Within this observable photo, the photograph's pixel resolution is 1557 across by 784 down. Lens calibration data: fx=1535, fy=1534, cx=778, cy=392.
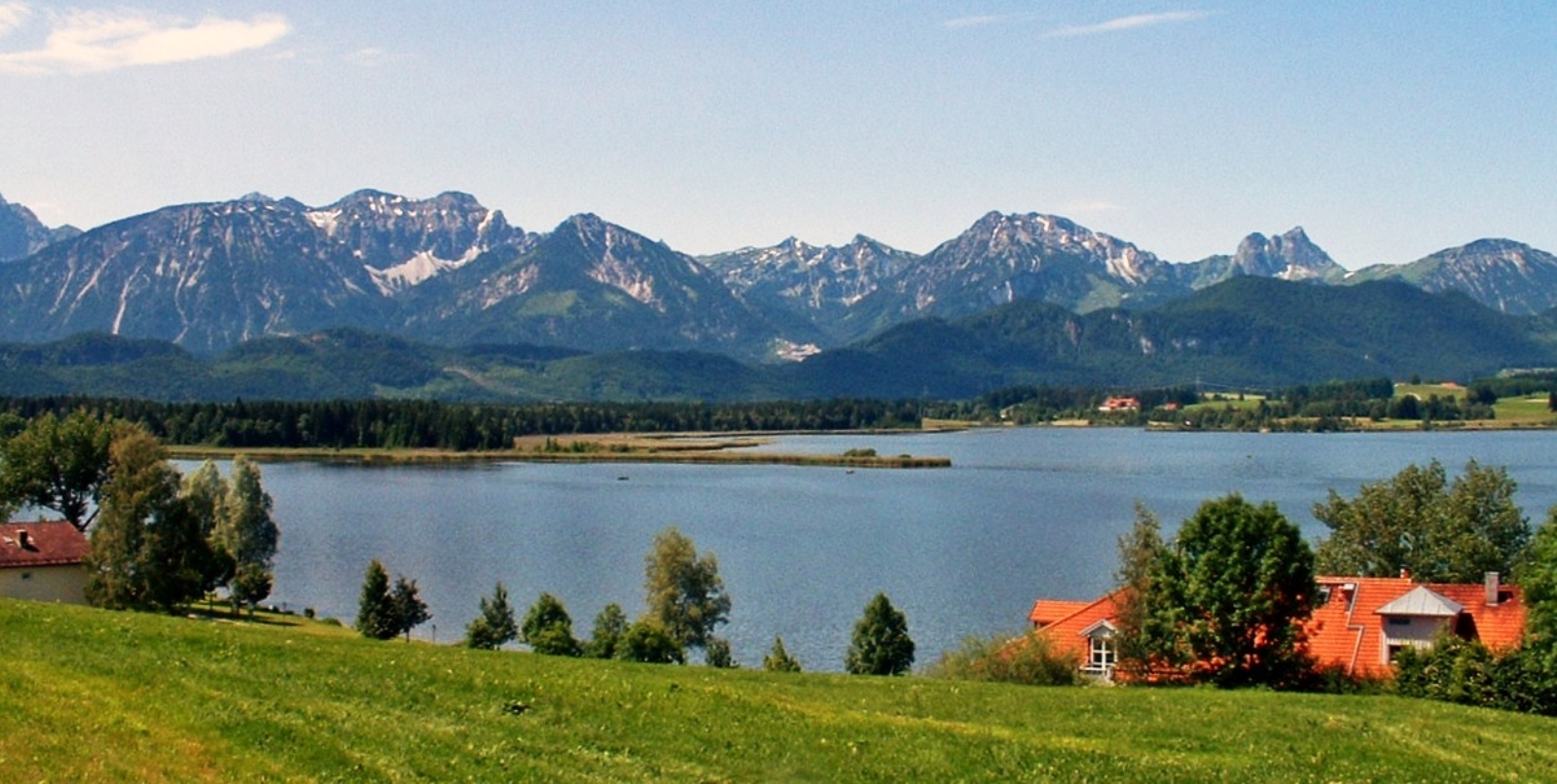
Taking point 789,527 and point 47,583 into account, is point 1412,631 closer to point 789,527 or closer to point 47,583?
point 47,583

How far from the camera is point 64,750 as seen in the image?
15836 millimetres

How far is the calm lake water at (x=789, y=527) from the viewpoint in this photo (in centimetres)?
6550

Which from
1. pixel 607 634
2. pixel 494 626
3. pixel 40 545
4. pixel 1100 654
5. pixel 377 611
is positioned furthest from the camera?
pixel 494 626

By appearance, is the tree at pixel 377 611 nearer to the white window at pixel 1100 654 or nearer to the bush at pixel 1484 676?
the white window at pixel 1100 654

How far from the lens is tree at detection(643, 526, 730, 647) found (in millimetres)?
52375

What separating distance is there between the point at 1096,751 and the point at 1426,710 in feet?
30.3

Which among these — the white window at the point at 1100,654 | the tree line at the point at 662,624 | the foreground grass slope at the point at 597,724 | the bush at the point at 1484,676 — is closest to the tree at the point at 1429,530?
the white window at the point at 1100,654

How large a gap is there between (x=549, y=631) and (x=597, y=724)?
921 inches

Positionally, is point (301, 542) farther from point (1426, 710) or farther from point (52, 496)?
point (1426, 710)

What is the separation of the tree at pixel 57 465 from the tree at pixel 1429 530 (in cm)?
4728

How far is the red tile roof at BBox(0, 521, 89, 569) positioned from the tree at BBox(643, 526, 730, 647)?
18537mm

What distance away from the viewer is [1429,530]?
52.8 m

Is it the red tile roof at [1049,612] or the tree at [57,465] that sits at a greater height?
the tree at [57,465]

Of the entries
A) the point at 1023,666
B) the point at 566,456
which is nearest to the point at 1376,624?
the point at 1023,666
